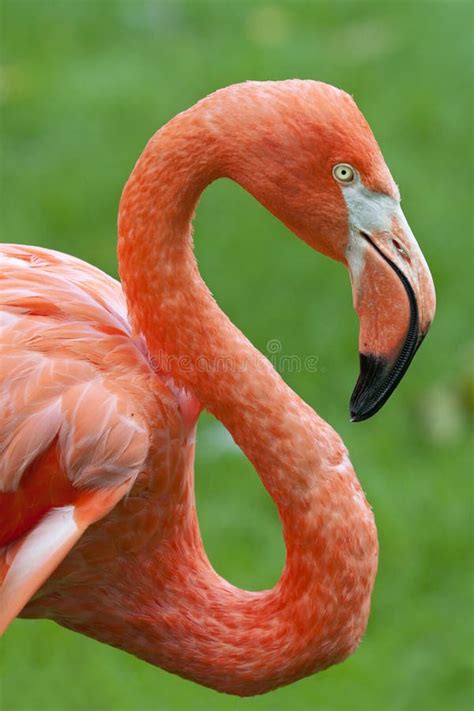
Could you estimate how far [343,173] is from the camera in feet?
6.41

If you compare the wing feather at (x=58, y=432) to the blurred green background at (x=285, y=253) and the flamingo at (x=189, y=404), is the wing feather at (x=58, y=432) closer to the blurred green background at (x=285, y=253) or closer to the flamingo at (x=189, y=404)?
the flamingo at (x=189, y=404)

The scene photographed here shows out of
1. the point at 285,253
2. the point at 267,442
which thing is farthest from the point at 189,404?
the point at 285,253

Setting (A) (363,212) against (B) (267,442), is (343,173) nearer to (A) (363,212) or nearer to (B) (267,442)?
(A) (363,212)

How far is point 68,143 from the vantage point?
220 inches

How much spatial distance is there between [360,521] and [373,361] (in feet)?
1.21

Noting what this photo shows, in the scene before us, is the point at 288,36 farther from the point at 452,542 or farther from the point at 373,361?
the point at 373,361

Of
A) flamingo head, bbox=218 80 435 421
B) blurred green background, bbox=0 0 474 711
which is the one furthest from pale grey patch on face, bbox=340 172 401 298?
blurred green background, bbox=0 0 474 711

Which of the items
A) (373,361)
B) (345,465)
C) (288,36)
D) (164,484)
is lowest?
(164,484)

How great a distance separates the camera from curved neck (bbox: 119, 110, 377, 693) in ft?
6.93

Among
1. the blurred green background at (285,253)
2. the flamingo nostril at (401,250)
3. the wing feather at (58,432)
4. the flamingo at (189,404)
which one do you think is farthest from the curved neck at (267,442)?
the blurred green background at (285,253)

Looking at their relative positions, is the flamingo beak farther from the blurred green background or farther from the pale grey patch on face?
the blurred green background

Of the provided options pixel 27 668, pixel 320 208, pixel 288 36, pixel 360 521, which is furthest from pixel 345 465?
pixel 288 36

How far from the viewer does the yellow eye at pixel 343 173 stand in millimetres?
1950

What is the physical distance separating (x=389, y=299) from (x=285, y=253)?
3.22m
